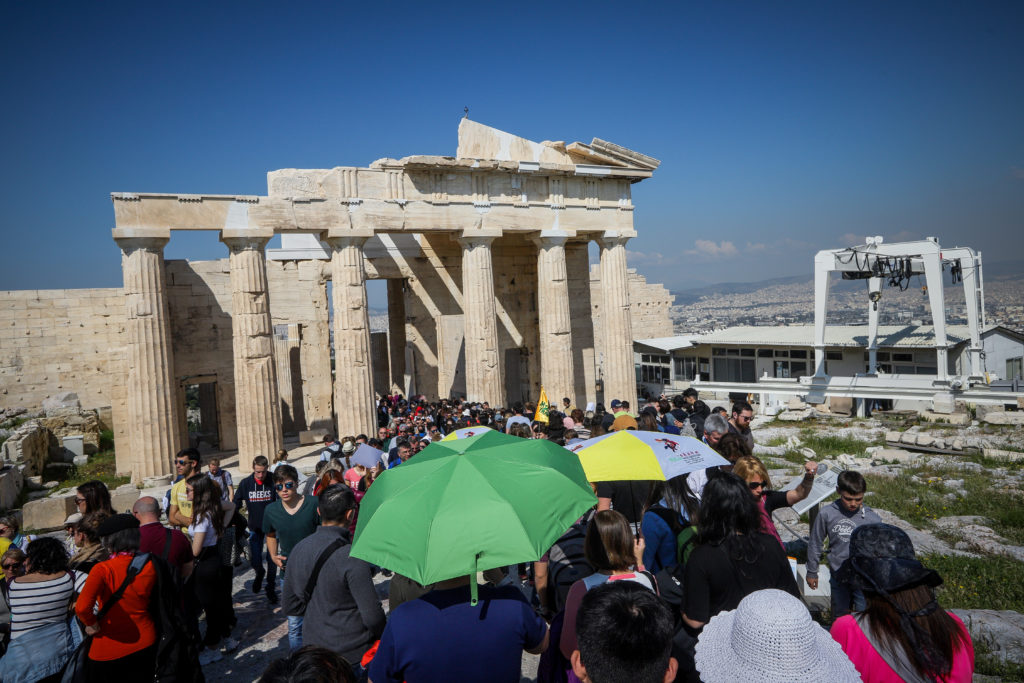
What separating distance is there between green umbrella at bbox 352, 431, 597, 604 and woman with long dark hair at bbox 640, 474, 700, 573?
27.6 inches

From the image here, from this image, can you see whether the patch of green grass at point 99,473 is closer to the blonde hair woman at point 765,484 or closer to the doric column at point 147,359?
the doric column at point 147,359

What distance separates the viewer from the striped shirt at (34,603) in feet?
15.0

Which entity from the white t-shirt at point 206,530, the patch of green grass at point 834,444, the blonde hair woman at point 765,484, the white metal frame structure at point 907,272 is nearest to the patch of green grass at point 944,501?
the patch of green grass at point 834,444

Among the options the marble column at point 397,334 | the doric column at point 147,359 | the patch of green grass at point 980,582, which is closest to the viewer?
the patch of green grass at point 980,582

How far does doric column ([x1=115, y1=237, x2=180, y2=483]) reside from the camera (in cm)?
1534

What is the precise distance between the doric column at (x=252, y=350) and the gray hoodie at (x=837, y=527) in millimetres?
14129

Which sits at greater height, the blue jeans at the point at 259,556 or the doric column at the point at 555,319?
the doric column at the point at 555,319

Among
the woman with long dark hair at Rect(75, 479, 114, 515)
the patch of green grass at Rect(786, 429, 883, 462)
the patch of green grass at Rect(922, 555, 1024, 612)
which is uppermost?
the woman with long dark hair at Rect(75, 479, 114, 515)

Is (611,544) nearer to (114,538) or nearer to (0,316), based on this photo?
(114,538)

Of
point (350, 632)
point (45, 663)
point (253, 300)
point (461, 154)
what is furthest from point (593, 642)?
point (461, 154)

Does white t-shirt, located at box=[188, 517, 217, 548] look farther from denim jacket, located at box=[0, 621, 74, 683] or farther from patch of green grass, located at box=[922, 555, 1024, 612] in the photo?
patch of green grass, located at box=[922, 555, 1024, 612]

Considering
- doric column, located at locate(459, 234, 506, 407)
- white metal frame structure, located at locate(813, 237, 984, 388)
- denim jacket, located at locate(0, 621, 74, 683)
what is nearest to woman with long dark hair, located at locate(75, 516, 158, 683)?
denim jacket, located at locate(0, 621, 74, 683)

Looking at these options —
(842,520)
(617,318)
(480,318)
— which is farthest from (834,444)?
(842,520)

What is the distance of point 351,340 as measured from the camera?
57.0 ft
